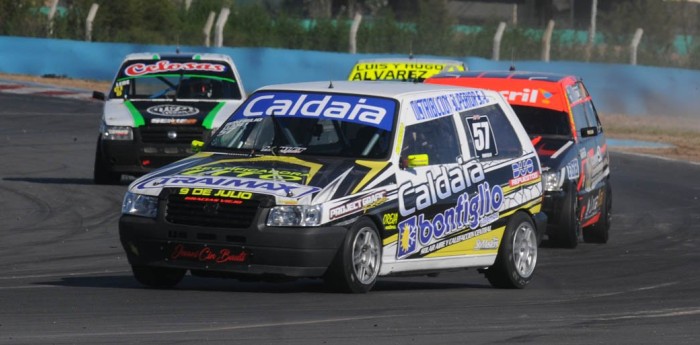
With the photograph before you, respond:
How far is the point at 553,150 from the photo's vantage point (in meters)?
13.7

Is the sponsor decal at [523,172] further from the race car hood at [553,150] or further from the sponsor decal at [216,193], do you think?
the sponsor decal at [216,193]

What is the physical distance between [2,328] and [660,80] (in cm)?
2685

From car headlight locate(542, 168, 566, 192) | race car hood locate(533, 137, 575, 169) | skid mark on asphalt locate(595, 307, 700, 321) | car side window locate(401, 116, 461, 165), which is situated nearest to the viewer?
skid mark on asphalt locate(595, 307, 700, 321)

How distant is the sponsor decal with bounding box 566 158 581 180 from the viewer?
13.5 m

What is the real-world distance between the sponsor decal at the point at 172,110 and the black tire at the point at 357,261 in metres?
8.79

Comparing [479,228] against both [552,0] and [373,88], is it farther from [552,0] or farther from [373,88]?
[552,0]

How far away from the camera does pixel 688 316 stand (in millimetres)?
8922

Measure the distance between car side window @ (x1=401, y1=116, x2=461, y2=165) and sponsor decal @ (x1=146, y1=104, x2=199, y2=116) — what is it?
7988 mm

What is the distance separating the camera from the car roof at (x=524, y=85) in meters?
14.3

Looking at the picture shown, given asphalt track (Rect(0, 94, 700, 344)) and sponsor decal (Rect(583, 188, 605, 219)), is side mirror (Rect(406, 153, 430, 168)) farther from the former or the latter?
sponsor decal (Rect(583, 188, 605, 219))

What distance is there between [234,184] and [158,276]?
Result: 0.98m

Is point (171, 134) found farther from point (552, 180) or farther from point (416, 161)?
point (416, 161)

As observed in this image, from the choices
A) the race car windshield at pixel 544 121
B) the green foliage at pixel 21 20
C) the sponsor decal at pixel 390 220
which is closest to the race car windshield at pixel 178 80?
the race car windshield at pixel 544 121

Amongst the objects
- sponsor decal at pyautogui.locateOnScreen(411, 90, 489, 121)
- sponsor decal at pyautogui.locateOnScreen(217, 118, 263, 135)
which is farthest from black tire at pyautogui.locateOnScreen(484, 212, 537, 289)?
sponsor decal at pyautogui.locateOnScreen(217, 118, 263, 135)
